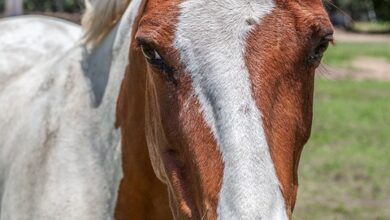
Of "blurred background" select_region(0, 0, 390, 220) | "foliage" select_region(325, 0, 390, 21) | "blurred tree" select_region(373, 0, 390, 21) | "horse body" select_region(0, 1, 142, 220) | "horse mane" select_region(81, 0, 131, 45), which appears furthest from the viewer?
"blurred tree" select_region(373, 0, 390, 21)

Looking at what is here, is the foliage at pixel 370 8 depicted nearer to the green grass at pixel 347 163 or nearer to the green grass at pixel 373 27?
the green grass at pixel 373 27

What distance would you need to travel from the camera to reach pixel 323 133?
10.4 metres

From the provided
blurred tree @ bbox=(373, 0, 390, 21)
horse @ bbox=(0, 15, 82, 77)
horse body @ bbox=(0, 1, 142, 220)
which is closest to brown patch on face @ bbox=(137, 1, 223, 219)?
horse body @ bbox=(0, 1, 142, 220)

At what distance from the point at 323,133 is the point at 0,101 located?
24.1ft

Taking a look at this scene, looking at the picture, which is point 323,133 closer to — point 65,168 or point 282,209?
point 65,168

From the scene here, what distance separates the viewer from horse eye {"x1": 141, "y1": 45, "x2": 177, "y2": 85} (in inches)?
83.8

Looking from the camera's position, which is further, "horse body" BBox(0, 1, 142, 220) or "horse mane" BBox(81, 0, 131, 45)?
"horse mane" BBox(81, 0, 131, 45)

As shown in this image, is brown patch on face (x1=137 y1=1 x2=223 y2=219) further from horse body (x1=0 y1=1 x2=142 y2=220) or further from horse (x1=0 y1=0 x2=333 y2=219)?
horse body (x1=0 y1=1 x2=142 y2=220)

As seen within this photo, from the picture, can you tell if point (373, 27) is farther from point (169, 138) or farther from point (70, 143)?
point (169, 138)

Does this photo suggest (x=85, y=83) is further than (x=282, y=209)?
Yes

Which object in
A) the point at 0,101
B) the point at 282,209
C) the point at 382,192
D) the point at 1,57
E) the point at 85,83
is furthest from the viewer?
the point at 382,192

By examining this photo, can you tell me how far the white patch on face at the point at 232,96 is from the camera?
1.88 metres

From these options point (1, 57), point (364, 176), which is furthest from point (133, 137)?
point (364, 176)

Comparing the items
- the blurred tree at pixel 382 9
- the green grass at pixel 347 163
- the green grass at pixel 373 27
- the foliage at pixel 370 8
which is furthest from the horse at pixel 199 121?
Result: the blurred tree at pixel 382 9
